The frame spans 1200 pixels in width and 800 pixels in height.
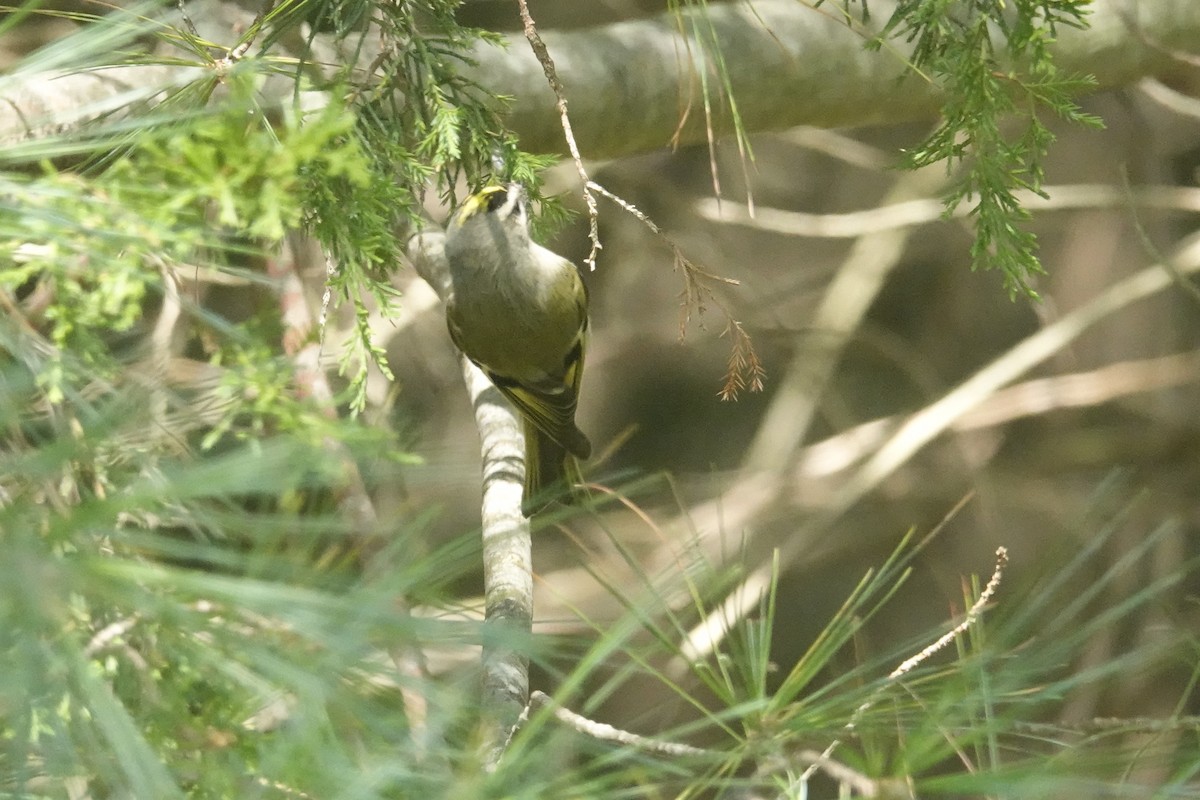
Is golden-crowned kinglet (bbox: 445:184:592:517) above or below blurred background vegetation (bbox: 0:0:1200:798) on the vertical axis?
below

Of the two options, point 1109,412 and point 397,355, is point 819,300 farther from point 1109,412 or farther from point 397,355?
point 397,355

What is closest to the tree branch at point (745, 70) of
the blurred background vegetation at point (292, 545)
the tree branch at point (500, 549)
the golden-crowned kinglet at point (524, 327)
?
the blurred background vegetation at point (292, 545)

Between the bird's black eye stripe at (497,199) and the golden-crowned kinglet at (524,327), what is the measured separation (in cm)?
9

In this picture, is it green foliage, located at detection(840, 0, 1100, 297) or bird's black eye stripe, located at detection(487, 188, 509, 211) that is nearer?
green foliage, located at detection(840, 0, 1100, 297)

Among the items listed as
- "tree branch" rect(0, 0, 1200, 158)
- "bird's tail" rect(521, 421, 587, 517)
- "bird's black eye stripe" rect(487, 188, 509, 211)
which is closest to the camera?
"bird's black eye stripe" rect(487, 188, 509, 211)

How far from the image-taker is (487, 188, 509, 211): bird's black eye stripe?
52.0 inches

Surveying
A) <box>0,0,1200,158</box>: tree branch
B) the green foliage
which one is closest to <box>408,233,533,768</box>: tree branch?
<box>0,0,1200,158</box>: tree branch

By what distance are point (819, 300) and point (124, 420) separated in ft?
8.80

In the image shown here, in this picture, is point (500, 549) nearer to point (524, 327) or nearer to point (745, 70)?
point (524, 327)

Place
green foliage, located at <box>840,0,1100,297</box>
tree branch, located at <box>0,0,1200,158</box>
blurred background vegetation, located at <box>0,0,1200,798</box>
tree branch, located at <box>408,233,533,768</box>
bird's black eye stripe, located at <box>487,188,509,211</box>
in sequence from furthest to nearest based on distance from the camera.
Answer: tree branch, located at <box>0,0,1200,158</box> < bird's black eye stripe, located at <box>487,188,509,211</box> < green foliage, located at <box>840,0,1100,297</box> < tree branch, located at <box>408,233,533,768</box> < blurred background vegetation, located at <box>0,0,1200,798</box>

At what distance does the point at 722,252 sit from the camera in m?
2.85

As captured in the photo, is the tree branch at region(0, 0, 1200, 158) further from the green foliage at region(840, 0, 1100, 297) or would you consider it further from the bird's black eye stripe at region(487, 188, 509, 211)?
the green foliage at region(840, 0, 1100, 297)

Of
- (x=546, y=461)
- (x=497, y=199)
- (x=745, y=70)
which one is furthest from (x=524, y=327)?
(x=745, y=70)

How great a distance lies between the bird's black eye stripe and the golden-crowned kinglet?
9 centimetres
